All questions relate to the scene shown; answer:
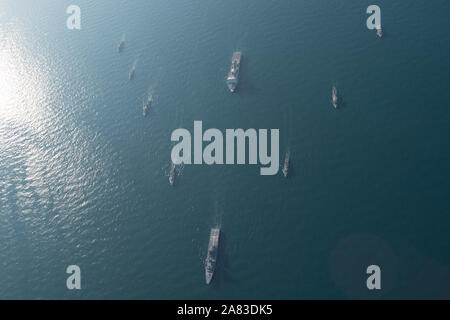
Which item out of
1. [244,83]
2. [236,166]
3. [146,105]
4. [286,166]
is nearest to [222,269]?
[236,166]

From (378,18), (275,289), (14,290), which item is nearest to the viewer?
(275,289)

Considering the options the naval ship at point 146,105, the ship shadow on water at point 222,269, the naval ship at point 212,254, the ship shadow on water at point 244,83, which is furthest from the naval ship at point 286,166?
the naval ship at point 146,105

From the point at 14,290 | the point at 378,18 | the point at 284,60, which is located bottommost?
the point at 14,290

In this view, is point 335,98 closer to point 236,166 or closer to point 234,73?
point 234,73

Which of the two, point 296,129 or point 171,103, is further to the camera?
point 171,103
